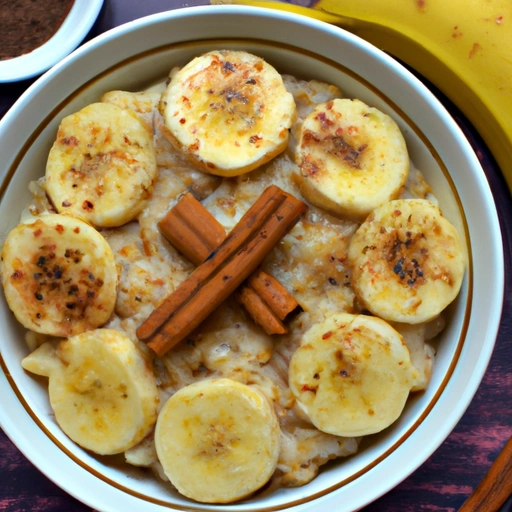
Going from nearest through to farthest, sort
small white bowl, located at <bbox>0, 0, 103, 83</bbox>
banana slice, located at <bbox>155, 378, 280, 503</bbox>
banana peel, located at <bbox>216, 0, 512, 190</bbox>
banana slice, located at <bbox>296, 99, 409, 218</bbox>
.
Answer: banana slice, located at <bbox>155, 378, 280, 503</bbox>
banana slice, located at <bbox>296, 99, 409, 218</bbox>
banana peel, located at <bbox>216, 0, 512, 190</bbox>
small white bowl, located at <bbox>0, 0, 103, 83</bbox>

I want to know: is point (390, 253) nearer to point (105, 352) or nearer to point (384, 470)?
point (384, 470)

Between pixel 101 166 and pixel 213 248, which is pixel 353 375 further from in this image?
pixel 101 166

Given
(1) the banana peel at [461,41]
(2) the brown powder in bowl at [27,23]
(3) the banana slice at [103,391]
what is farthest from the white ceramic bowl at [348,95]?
(2) the brown powder in bowl at [27,23]

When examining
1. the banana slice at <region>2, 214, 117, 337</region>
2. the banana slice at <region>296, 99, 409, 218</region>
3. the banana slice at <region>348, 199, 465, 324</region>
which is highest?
the banana slice at <region>296, 99, 409, 218</region>

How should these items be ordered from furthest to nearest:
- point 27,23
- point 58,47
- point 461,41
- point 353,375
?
1. point 27,23
2. point 58,47
3. point 461,41
4. point 353,375

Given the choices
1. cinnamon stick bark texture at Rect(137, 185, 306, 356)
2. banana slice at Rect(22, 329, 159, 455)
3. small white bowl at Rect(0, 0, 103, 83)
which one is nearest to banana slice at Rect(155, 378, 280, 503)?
banana slice at Rect(22, 329, 159, 455)

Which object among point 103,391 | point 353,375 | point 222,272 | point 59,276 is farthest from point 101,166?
point 353,375

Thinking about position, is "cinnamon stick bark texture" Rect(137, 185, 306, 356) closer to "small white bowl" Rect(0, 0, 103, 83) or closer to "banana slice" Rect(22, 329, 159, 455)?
"banana slice" Rect(22, 329, 159, 455)

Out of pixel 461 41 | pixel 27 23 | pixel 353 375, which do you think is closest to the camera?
pixel 353 375
